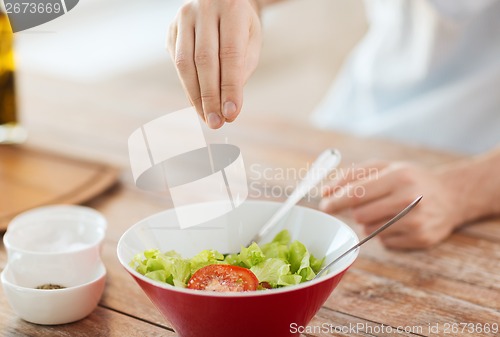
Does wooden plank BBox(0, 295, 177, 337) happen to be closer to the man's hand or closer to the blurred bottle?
the man's hand

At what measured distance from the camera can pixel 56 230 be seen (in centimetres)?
112

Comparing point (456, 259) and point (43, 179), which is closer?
point (456, 259)

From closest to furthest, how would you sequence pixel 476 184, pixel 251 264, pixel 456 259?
1. pixel 251 264
2. pixel 456 259
3. pixel 476 184

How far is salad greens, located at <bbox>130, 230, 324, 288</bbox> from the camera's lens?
0.88 meters

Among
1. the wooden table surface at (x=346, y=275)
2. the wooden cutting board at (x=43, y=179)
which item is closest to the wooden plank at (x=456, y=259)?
the wooden table surface at (x=346, y=275)

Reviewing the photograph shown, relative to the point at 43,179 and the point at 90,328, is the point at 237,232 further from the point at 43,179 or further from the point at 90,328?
the point at 43,179

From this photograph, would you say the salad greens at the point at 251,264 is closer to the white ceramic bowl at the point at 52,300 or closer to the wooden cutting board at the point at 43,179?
the white ceramic bowl at the point at 52,300

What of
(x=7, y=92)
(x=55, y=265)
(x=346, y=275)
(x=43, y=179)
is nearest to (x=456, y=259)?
(x=346, y=275)

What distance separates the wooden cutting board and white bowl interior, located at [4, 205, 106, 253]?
0.15 meters

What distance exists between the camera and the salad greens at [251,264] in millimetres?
881

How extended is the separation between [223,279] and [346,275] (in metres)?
0.32

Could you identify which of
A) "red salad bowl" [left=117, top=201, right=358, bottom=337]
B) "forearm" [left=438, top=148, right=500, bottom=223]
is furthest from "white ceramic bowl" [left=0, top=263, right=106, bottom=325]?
"forearm" [left=438, top=148, right=500, bottom=223]

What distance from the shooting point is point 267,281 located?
0.89 metres

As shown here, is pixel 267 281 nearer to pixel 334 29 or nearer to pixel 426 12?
pixel 426 12
